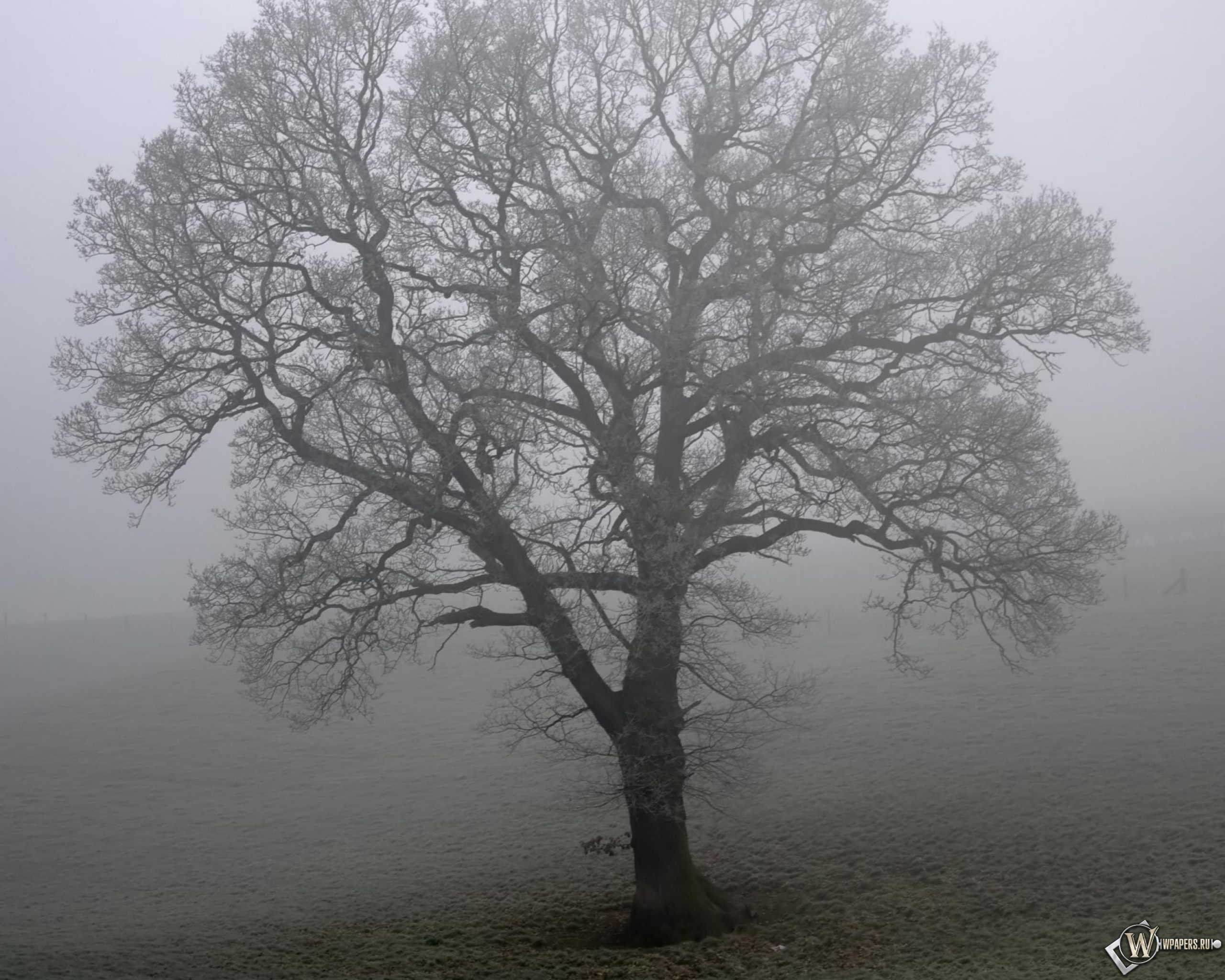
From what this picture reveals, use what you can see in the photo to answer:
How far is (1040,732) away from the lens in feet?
77.4

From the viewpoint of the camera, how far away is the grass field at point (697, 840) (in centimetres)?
1233

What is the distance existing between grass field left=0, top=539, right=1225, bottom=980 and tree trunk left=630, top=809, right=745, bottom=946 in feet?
1.88

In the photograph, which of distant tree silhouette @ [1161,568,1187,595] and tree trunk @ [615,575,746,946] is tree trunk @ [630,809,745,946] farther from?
distant tree silhouette @ [1161,568,1187,595]

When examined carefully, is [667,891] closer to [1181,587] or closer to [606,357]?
[606,357]

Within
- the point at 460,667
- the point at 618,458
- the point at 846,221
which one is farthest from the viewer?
the point at 460,667

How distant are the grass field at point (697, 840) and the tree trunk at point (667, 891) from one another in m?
0.57

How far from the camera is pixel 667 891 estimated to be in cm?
1346

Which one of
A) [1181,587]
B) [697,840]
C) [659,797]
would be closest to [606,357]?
[659,797]

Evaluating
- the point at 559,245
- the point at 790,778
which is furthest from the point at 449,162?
the point at 790,778

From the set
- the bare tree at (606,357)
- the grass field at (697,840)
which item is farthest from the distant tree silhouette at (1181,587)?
the bare tree at (606,357)

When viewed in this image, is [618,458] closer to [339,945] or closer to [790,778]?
[339,945]

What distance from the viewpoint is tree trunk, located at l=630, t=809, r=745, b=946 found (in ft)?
43.5

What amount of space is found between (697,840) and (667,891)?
19.7 ft

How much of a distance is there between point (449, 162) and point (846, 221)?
19.5 ft
